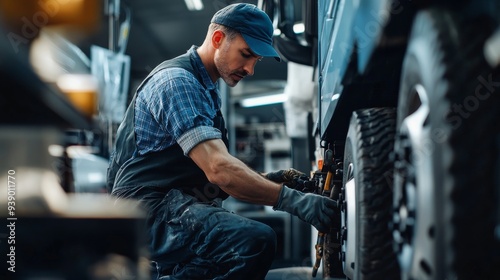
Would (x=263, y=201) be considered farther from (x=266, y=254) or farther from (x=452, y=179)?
(x=452, y=179)

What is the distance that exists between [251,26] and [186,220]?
2.74 ft

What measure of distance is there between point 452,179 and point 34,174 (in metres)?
0.63

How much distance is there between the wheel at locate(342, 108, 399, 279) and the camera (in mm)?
1381

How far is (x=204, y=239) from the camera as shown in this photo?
2.35 meters

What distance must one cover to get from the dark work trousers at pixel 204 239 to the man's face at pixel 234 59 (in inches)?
22.2

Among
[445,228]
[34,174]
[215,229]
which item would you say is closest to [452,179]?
[445,228]

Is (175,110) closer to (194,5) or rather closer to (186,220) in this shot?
(186,220)

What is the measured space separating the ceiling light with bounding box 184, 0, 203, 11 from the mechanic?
18.1ft

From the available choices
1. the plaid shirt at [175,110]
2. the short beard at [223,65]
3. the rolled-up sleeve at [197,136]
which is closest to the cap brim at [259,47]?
the short beard at [223,65]

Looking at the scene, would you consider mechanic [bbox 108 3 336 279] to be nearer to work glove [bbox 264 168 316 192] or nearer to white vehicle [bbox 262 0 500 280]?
work glove [bbox 264 168 316 192]

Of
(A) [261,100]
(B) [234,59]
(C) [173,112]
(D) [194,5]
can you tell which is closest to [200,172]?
(C) [173,112]

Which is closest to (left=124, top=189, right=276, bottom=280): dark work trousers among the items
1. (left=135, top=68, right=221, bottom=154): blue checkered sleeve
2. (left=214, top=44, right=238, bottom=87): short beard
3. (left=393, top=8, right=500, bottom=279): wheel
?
(left=135, top=68, right=221, bottom=154): blue checkered sleeve

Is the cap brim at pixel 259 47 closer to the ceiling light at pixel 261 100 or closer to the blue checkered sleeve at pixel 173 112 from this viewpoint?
the blue checkered sleeve at pixel 173 112

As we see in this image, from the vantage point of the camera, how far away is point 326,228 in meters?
2.11
